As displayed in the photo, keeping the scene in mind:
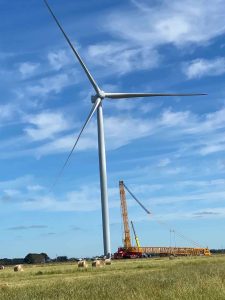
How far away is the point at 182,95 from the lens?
7525cm

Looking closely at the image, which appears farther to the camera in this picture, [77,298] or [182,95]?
[182,95]

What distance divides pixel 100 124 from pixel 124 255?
8431cm

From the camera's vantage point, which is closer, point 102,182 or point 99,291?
point 99,291

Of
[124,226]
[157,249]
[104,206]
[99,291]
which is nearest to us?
[99,291]

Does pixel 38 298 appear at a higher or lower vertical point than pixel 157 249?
lower

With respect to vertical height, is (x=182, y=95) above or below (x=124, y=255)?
above

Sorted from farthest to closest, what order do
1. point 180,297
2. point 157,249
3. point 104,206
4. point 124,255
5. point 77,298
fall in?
point 157,249, point 124,255, point 104,206, point 77,298, point 180,297

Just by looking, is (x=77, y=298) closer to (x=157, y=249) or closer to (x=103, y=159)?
(x=103, y=159)

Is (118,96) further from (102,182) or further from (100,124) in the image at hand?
(102,182)

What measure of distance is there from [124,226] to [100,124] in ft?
316

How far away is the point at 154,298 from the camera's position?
20.3m

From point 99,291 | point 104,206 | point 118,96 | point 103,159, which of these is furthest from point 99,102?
point 99,291

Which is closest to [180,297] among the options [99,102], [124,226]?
[99,102]

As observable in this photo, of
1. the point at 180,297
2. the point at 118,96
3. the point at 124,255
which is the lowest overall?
the point at 180,297
